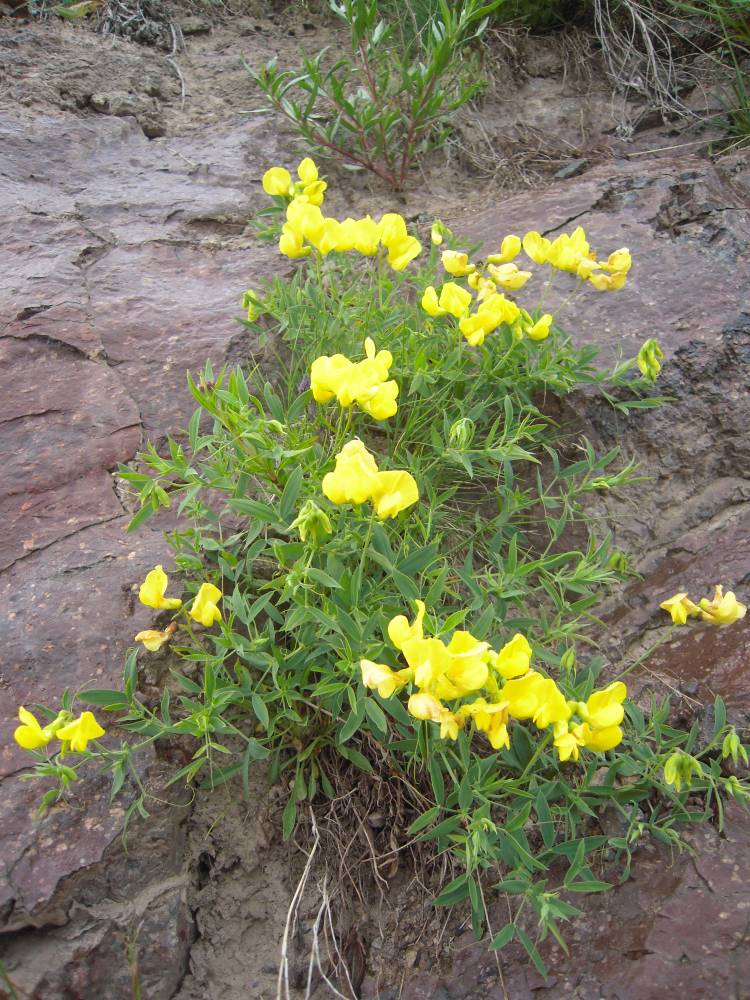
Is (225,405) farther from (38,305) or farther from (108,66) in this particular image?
(108,66)

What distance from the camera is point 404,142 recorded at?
3.51 metres

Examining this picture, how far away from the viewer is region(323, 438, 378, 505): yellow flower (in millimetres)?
1653

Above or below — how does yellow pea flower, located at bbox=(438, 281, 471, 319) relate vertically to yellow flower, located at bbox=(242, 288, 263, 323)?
above

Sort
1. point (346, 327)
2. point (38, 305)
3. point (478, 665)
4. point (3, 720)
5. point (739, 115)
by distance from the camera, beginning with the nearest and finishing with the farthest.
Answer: point (478, 665) < point (3, 720) < point (346, 327) < point (38, 305) < point (739, 115)

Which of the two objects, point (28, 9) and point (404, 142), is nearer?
point (404, 142)

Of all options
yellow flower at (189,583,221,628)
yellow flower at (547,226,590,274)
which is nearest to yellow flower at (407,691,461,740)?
yellow flower at (189,583,221,628)

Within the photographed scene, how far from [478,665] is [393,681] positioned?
0.57 feet

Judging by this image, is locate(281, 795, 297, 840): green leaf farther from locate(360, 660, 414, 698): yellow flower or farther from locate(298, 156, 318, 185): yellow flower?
locate(298, 156, 318, 185): yellow flower

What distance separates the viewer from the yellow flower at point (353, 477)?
5.42ft

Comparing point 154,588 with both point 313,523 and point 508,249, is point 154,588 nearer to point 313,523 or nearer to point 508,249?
point 313,523

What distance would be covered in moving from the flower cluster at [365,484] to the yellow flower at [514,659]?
1.17 ft

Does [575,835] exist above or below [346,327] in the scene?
below

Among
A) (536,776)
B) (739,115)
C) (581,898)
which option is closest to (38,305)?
(536,776)

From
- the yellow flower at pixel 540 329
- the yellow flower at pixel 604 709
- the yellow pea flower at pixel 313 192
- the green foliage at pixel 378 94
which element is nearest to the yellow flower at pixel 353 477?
the yellow flower at pixel 604 709
